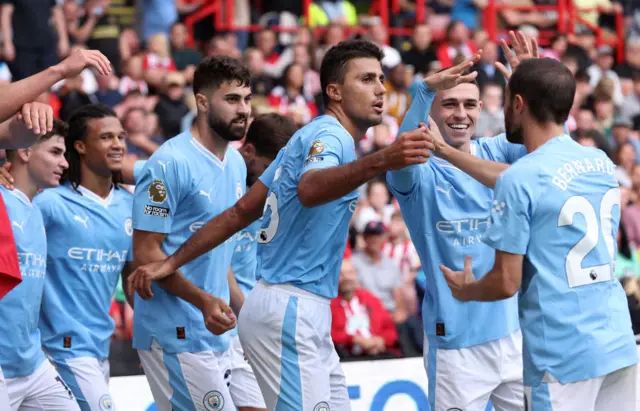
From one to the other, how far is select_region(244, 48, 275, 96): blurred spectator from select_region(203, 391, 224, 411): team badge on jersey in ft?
27.1

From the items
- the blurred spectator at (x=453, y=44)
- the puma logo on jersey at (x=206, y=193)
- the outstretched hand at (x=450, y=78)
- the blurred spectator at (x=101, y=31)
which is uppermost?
the blurred spectator at (x=101, y=31)

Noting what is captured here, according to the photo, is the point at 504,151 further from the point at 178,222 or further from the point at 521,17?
the point at 521,17

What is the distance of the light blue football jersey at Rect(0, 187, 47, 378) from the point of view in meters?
6.79

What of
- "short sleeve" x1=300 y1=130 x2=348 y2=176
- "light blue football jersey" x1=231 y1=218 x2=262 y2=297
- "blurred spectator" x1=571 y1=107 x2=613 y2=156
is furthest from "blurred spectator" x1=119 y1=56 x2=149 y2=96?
"short sleeve" x1=300 y1=130 x2=348 y2=176

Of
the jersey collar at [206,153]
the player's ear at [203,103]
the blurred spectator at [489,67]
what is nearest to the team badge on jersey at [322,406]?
the jersey collar at [206,153]

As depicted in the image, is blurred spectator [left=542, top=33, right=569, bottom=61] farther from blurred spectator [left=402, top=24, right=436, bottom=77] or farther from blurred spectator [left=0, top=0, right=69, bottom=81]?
blurred spectator [left=0, top=0, right=69, bottom=81]

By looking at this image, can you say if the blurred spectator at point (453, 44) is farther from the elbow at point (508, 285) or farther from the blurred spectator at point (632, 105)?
the elbow at point (508, 285)

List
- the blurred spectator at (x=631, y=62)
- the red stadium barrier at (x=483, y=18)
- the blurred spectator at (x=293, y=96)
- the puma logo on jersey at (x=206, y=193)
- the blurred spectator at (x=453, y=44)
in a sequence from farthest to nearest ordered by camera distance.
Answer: the blurred spectator at (x=631, y=62), the red stadium barrier at (x=483, y=18), the blurred spectator at (x=453, y=44), the blurred spectator at (x=293, y=96), the puma logo on jersey at (x=206, y=193)

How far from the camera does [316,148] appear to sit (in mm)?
5707

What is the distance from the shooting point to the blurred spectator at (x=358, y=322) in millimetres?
10094

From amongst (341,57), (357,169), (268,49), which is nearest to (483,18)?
(268,49)

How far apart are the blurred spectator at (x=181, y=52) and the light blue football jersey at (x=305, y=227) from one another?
9554 mm

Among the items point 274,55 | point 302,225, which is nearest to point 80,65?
point 302,225

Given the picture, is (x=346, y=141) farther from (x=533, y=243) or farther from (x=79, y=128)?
(x=79, y=128)
